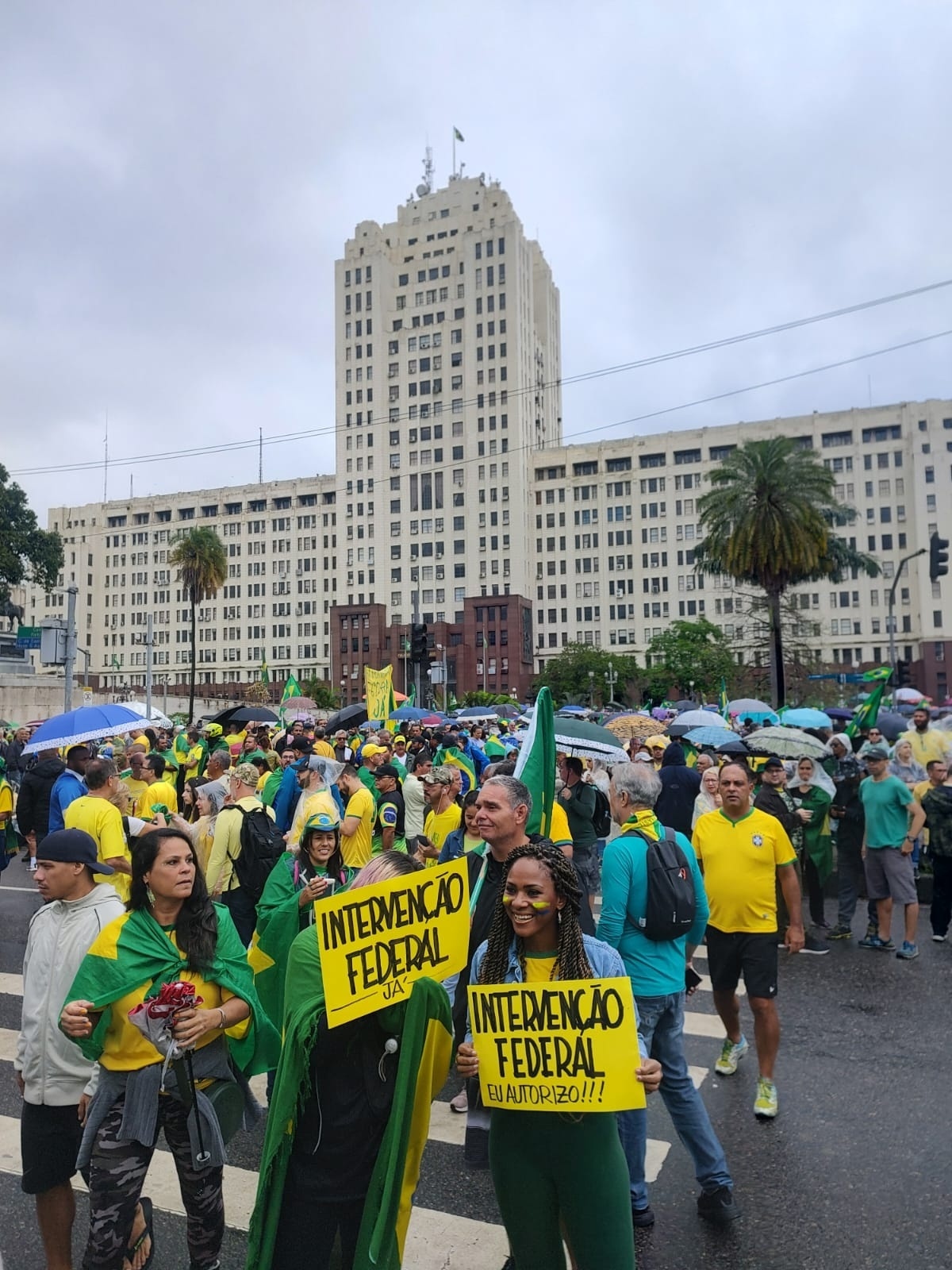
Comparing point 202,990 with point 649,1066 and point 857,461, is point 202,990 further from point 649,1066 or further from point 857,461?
point 857,461

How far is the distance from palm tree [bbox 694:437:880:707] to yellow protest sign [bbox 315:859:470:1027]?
30.5 metres

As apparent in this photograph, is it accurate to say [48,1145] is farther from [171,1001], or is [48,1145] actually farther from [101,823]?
[101,823]

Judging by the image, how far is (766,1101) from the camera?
5301 mm

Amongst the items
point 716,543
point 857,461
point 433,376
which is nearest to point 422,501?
point 433,376

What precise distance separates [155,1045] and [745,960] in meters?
3.44

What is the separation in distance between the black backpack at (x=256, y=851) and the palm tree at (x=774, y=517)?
90.8 ft

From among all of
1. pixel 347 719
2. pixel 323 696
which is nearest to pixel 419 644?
pixel 347 719

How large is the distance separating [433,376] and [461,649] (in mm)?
28482

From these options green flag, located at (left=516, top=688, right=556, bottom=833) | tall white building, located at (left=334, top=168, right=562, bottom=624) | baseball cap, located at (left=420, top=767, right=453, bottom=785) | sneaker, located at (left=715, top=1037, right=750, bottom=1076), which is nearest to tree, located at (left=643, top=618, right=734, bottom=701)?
tall white building, located at (left=334, top=168, right=562, bottom=624)

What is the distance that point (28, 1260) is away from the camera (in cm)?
395

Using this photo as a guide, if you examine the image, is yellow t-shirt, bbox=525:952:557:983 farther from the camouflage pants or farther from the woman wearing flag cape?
the camouflage pants

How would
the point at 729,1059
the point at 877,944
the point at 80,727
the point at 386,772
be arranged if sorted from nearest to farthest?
the point at 729,1059 → the point at 877,944 → the point at 386,772 → the point at 80,727

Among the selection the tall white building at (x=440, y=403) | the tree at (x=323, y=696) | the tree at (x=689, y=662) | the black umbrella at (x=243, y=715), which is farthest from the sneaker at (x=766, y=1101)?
the tall white building at (x=440, y=403)

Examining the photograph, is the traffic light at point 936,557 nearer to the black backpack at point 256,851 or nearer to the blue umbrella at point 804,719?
the blue umbrella at point 804,719
